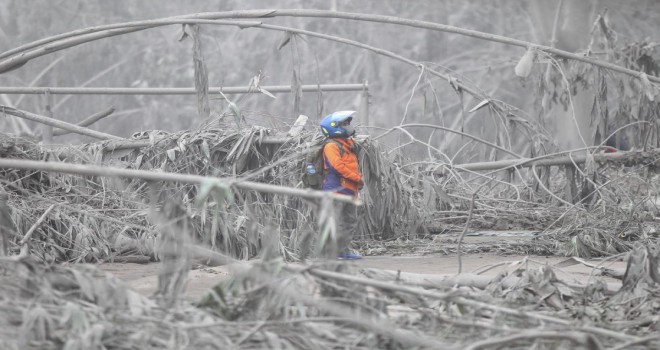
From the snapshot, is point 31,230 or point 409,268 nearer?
point 31,230

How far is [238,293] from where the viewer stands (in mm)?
Answer: 4996

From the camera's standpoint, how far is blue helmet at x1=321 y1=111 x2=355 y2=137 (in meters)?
9.12

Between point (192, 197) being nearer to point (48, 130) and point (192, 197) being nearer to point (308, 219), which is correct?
point (308, 219)

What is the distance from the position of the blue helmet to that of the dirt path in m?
1.13

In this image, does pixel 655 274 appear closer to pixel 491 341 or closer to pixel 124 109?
pixel 491 341

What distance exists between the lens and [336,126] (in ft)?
30.0

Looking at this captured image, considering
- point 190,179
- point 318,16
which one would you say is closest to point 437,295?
point 190,179

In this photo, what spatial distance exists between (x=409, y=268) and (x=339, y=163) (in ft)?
4.39

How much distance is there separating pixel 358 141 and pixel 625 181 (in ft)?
12.3

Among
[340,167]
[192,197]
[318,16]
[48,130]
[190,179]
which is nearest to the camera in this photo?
[190,179]

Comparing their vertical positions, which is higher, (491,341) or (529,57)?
(529,57)

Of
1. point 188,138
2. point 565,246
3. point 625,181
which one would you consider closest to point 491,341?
point 565,246

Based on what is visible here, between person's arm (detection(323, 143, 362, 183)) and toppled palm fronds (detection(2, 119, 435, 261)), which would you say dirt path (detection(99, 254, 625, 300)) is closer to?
toppled palm fronds (detection(2, 119, 435, 261))

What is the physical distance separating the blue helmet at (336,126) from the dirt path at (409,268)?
113 centimetres
